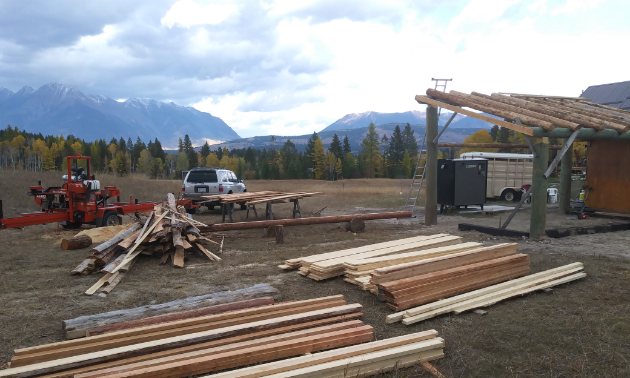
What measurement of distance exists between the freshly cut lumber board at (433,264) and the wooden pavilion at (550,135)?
3972 mm

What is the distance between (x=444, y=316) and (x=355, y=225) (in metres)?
7.41

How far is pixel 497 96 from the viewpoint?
13.6m

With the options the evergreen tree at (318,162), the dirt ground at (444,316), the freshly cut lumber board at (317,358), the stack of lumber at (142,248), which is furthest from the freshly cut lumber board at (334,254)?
the evergreen tree at (318,162)

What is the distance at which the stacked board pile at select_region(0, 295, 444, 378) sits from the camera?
12.8 feet

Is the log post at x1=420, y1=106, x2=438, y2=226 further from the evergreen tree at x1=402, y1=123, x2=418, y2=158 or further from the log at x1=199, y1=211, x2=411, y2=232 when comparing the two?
the evergreen tree at x1=402, y1=123, x2=418, y2=158

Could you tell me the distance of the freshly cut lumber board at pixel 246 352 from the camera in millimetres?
3818

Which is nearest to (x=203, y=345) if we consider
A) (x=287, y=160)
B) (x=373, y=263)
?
(x=373, y=263)

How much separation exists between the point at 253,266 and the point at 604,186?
1457 cm

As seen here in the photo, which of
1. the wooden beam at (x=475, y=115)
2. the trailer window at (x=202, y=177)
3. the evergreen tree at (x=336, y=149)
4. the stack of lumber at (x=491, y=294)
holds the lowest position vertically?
the stack of lumber at (x=491, y=294)

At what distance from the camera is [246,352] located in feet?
13.7

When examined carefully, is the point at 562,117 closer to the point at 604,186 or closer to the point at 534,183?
the point at 534,183

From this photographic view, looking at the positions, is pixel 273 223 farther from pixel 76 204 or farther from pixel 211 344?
pixel 211 344

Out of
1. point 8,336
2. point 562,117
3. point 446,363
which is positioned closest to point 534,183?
point 562,117

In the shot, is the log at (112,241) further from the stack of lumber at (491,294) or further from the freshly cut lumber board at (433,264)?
the stack of lumber at (491,294)
